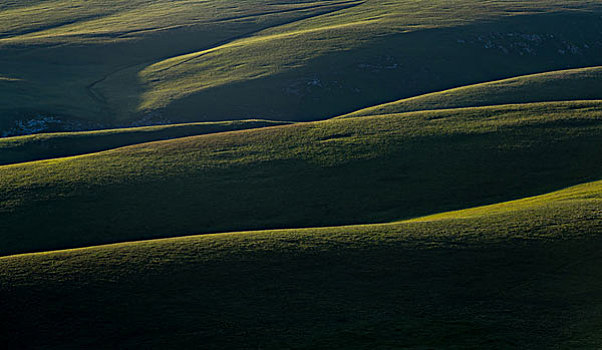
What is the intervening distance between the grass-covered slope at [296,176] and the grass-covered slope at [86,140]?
24.5 feet

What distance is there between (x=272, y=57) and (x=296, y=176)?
6534cm

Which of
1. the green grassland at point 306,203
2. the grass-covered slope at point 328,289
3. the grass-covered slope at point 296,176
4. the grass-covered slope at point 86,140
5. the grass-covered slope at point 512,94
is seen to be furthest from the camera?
the grass-covered slope at point 512,94

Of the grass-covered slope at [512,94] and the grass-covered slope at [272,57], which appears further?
the grass-covered slope at [272,57]

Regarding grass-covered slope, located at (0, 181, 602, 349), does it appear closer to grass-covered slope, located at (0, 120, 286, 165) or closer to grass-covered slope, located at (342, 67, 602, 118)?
grass-covered slope, located at (0, 120, 286, 165)

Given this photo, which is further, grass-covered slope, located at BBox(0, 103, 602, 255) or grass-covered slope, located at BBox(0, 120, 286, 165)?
grass-covered slope, located at BBox(0, 120, 286, 165)

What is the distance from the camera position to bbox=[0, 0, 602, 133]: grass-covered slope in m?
101

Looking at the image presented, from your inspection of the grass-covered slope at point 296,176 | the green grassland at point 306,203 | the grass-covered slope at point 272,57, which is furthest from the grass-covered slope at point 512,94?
the grass-covered slope at point 296,176

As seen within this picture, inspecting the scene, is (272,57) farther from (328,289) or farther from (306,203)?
(328,289)

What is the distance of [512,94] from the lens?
93625 millimetres

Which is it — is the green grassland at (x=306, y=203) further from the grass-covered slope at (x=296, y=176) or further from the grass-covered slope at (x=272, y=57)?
the grass-covered slope at (x=272, y=57)

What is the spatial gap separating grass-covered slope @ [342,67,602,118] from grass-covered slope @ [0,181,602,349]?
1969 inches

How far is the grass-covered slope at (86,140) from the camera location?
72938mm

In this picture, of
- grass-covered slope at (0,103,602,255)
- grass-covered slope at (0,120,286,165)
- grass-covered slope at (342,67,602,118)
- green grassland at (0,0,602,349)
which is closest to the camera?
green grassland at (0,0,602,349)

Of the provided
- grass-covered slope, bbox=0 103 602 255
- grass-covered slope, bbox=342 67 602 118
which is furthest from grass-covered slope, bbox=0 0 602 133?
grass-covered slope, bbox=0 103 602 255
